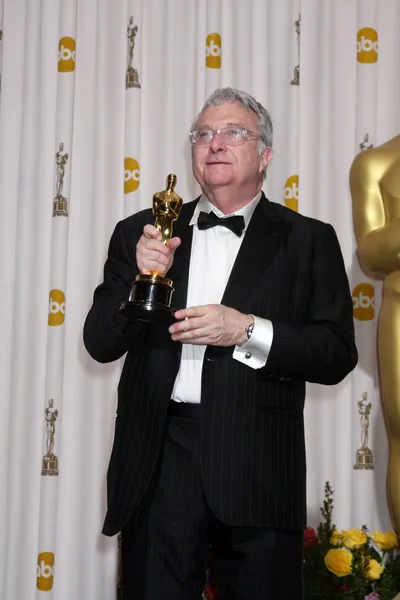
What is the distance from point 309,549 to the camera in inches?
90.8

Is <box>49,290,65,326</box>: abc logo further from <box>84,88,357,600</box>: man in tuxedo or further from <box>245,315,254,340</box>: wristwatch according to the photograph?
<box>245,315,254,340</box>: wristwatch

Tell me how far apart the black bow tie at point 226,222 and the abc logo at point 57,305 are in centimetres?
98

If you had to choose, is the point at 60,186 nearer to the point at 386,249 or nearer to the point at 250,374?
the point at 386,249

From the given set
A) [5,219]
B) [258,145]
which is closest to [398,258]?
[258,145]

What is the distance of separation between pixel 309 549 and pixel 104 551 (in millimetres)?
673

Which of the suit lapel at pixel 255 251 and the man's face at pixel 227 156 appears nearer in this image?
the suit lapel at pixel 255 251

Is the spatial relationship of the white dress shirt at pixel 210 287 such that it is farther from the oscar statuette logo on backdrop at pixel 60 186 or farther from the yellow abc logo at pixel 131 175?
the oscar statuette logo on backdrop at pixel 60 186

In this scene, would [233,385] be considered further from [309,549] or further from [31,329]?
[31,329]

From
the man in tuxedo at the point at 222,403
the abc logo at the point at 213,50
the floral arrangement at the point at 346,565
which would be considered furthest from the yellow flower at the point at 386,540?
the abc logo at the point at 213,50

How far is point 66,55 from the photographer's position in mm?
2682

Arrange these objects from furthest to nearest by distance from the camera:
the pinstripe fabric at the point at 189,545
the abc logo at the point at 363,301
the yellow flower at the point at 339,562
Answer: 1. the abc logo at the point at 363,301
2. the yellow flower at the point at 339,562
3. the pinstripe fabric at the point at 189,545

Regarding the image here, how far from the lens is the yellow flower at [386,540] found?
234 centimetres

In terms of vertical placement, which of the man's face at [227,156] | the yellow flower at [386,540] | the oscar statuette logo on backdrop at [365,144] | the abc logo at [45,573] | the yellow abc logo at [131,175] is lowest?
the abc logo at [45,573]

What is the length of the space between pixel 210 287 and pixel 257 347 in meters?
0.20
